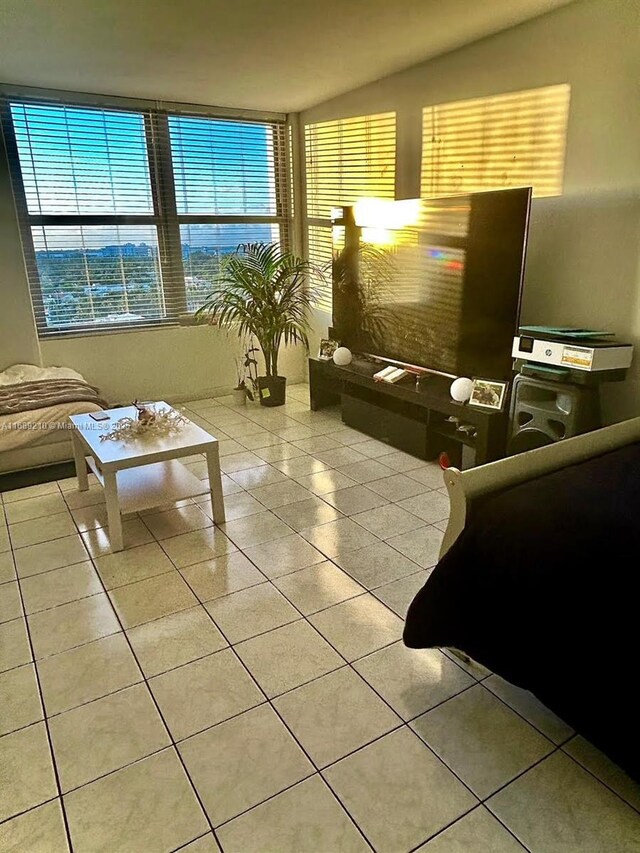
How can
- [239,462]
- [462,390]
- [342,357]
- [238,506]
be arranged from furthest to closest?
[342,357]
[239,462]
[462,390]
[238,506]

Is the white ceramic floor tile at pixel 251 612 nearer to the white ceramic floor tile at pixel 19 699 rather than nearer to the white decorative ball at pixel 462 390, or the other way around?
the white ceramic floor tile at pixel 19 699

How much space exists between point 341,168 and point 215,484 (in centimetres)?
310

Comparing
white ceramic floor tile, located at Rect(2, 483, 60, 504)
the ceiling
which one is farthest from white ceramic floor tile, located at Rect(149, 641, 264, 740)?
the ceiling

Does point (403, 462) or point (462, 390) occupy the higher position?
point (462, 390)

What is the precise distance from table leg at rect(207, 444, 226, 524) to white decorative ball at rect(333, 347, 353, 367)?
1.73 metres

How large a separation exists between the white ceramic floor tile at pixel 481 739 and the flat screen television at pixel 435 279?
192 cm

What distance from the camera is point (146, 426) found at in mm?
2846

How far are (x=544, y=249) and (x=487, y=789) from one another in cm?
268

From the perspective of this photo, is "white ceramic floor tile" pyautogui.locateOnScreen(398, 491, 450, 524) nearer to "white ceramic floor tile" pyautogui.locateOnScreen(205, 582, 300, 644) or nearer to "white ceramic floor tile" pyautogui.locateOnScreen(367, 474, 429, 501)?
"white ceramic floor tile" pyautogui.locateOnScreen(367, 474, 429, 501)

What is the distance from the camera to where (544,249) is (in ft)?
10.3

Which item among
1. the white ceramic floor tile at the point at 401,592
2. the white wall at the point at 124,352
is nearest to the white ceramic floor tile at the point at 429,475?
the white ceramic floor tile at the point at 401,592

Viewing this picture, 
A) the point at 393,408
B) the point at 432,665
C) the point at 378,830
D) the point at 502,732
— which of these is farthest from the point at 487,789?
the point at 393,408

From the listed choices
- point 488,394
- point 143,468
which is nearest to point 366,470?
point 488,394

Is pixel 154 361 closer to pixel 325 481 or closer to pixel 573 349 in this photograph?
pixel 325 481
